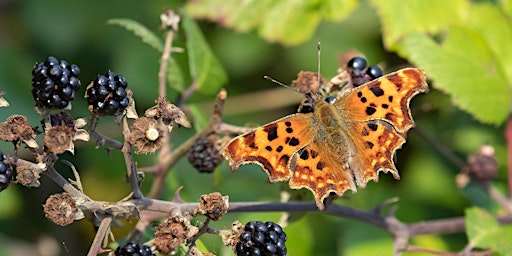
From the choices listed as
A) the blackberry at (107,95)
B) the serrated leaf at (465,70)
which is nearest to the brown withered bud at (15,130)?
the blackberry at (107,95)

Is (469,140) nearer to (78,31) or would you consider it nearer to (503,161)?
(503,161)

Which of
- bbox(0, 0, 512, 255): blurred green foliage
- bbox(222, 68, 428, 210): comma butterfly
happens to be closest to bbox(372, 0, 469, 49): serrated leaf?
Answer: bbox(0, 0, 512, 255): blurred green foliage

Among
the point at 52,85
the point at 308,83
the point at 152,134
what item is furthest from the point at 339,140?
the point at 52,85

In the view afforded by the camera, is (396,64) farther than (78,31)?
No

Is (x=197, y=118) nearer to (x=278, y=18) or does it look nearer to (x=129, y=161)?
(x=278, y=18)

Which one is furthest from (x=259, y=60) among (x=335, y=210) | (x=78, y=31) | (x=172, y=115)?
(x=172, y=115)

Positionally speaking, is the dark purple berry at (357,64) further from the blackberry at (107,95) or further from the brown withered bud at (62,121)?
the brown withered bud at (62,121)

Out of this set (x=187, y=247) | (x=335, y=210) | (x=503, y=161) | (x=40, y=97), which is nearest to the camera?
(x=40, y=97)
